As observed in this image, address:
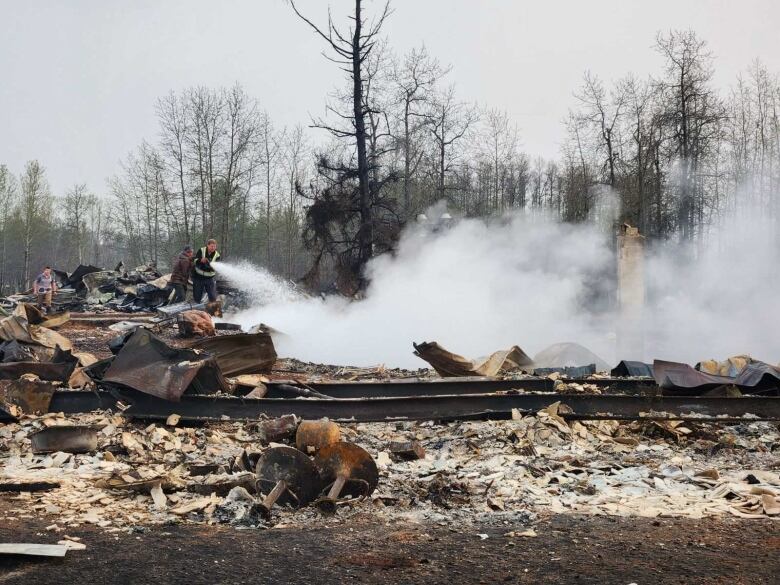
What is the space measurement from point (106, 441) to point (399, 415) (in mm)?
3109

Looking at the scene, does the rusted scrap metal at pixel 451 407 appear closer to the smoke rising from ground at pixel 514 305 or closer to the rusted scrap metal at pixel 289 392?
the rusted scrap metal at pixel 289 392

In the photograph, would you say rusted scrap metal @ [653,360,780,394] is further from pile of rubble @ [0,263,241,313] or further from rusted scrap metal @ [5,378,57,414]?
pile of rubble @ [0,263,241,313]

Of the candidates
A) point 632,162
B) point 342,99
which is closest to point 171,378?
point 342,99

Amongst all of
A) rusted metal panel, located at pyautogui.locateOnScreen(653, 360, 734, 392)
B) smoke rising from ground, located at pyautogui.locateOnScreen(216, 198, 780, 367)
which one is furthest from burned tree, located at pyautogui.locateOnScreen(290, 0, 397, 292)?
rusted metal panel, located at pyautogui.locateOnScreen(653, 360, 734, 392)

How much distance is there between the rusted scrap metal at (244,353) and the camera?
9.80 m

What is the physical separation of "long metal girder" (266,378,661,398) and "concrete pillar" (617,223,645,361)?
4.56 meters

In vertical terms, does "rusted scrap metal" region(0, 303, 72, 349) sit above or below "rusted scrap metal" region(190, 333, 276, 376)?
above

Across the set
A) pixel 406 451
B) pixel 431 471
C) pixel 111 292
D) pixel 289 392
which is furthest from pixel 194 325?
pixel 111 292

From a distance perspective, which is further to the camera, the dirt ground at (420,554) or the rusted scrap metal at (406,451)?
the rusted scrap metal at (406,451)

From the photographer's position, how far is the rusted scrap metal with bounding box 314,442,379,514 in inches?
194

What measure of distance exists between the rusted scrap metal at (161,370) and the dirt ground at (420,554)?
2956mm

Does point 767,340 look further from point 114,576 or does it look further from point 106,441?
point 114,576

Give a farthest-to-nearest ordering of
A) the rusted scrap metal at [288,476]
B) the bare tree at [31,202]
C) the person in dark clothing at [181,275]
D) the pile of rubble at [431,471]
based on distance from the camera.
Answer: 1. the bare tree at [31,202]
2. the person in dark clothing at [181,275]
3. the rusted scrap metal at [288,476]
4. the pile of rubble at [431,471]

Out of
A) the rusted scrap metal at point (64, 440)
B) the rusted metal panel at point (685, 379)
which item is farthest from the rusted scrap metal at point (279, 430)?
the rusted metal panel at point (685, 379)
